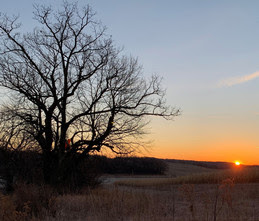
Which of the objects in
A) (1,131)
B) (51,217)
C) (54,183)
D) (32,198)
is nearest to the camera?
(51,217)

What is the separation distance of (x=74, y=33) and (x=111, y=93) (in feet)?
13.3

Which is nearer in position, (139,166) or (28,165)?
(28,165)

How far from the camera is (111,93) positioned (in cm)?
2072

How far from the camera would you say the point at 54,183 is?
65.8ft

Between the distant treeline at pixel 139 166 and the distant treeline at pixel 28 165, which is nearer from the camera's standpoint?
the distant treeline at pixel 28 165

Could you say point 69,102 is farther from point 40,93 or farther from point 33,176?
point 33,176

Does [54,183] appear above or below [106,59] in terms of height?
below

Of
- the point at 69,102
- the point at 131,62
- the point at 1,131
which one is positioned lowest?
the point at 1,131

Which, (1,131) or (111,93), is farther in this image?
(111,93)

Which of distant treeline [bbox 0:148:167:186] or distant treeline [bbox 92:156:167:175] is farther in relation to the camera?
distant treeline [bbox 92:156:167:175]

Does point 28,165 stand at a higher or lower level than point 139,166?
lower

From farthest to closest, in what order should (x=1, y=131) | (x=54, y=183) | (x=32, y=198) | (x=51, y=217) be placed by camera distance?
1. (x=54, y=183)
2. (x=1, y=131)
3. (x=32, y=198)
4. (x=51, y=217)

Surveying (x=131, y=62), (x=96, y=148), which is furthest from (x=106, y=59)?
(x=96, y=148)

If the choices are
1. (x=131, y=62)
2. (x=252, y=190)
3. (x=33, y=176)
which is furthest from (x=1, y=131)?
(x=252, y=190)
